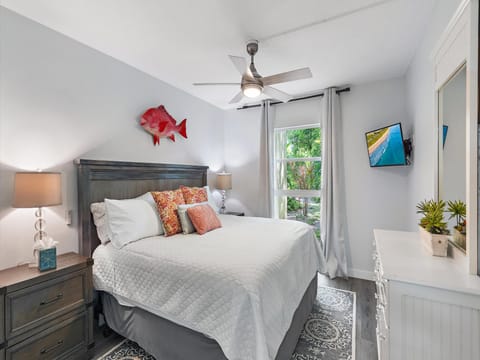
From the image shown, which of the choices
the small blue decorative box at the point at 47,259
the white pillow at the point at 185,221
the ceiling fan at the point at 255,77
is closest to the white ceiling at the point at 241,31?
the ceiling fan at the point at 255,77

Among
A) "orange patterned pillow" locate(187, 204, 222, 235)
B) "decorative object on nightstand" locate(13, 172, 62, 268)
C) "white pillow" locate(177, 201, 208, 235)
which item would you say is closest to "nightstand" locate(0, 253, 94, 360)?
"decorative object on nightstand" locate(13, 172, 62, 268)

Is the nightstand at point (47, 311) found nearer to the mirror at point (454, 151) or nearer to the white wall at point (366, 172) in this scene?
the mirror at point (454, 151)

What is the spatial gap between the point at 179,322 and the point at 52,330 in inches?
36.0

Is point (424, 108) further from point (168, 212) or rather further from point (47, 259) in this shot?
point (47, 259)

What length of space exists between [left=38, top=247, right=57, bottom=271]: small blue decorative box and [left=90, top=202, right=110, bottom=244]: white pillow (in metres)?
0.44

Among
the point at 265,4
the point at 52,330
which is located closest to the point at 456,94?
the point at 265,4

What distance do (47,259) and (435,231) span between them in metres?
2.60

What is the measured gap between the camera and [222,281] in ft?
4.49

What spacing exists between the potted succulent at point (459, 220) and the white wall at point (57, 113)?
291cm

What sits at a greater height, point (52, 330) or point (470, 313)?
point (470, 313)

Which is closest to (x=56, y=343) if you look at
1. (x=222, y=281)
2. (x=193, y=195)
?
(x=222, y=281)

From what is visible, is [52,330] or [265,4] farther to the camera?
[265,4]

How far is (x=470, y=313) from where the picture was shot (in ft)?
3.01

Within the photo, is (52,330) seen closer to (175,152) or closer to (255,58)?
(175,152)
